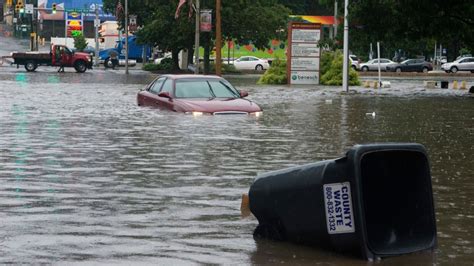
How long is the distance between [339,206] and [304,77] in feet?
151

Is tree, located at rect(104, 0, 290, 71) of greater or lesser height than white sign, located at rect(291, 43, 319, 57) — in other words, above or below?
above

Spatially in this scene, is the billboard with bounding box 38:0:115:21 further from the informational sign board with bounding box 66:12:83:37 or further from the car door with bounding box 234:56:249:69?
the car door with bounding box 234:56:249:69

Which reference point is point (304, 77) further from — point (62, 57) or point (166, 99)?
point (166, 99)

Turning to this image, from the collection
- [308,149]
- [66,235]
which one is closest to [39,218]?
[66,235]

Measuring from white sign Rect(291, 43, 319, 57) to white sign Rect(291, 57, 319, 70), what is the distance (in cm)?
42

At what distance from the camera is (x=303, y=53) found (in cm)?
5281

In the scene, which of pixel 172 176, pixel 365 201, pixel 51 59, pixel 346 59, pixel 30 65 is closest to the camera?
pixel 365 201

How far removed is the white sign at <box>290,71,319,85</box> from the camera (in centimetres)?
5362

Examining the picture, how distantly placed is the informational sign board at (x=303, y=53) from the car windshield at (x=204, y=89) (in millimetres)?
27751

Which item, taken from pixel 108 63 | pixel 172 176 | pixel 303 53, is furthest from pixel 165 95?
pixel 108 63

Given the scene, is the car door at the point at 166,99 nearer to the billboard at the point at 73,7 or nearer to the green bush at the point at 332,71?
the green bush at the point at 332,71

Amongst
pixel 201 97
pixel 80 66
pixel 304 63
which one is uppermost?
pixel 304 63

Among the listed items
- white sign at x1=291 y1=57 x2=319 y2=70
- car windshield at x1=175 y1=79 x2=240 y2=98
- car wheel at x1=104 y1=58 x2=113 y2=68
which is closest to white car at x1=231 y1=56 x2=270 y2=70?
car wheel at x1=104 y1=58 x2=113 y2=68

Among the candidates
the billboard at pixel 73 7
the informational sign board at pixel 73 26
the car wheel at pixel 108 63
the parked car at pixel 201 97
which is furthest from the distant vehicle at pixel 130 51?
the parked car at pixel 201 97
